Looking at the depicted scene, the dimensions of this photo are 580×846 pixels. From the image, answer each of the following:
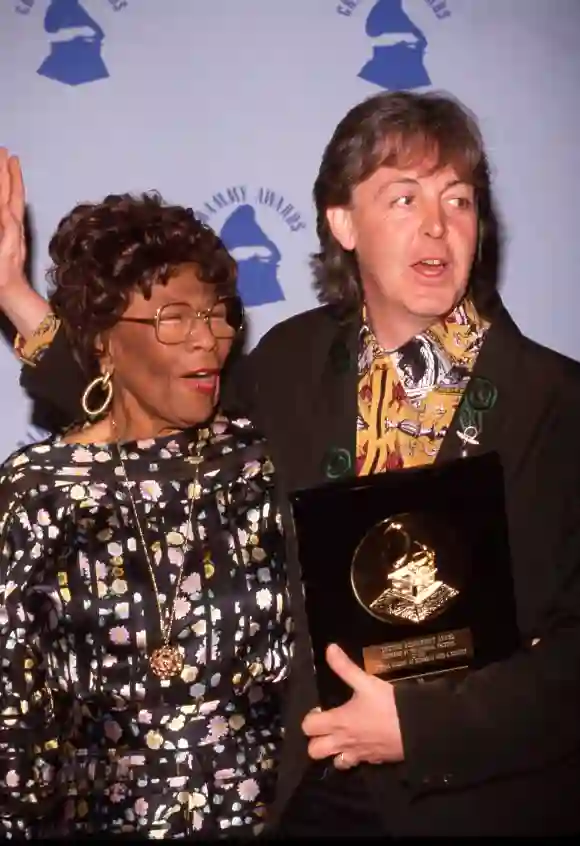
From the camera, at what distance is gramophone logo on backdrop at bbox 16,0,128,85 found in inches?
58.5

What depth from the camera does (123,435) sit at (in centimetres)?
134

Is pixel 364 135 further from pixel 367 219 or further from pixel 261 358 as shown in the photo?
pixel 261 358

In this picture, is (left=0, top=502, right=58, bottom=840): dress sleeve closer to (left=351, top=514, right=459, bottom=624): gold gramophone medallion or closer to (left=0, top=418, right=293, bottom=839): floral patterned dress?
(left=0, top=418, right=293, bottom=839): floral patterned dress

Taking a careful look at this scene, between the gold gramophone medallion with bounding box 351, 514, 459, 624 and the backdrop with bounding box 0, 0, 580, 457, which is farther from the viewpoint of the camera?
the backdrop with bounding box 0, 0, 580, 457

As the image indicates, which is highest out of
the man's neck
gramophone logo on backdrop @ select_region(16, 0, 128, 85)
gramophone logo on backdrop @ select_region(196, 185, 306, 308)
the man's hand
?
gramophone logo on backdrop @ select_region(16, 0, 128, 85)

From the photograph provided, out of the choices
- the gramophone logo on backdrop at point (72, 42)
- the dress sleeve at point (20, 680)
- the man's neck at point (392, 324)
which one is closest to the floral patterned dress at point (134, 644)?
the dress sleeve at point (20, 680)

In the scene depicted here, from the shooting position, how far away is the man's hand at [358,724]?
1250 millimetres

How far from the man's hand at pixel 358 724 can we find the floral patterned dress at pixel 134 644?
84 mm

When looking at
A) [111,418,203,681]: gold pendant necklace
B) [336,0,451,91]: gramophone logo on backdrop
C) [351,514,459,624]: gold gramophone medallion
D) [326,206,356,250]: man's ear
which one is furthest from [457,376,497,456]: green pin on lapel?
[336,0,451,91]: gramophone logo on backdrop

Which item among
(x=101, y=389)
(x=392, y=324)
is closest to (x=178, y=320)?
(x=101, y=389)

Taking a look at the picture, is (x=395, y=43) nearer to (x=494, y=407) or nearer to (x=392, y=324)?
(x=392, y=324)

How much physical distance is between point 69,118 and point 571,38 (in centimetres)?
68

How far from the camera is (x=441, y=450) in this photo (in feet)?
4.26

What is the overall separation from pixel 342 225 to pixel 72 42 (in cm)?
46
